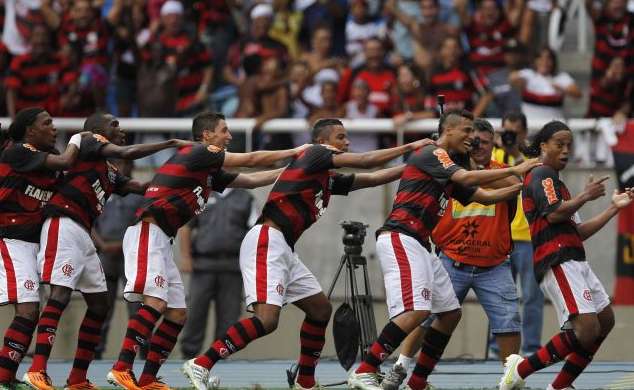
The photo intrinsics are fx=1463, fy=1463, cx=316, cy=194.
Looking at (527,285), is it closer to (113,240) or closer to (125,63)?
(113,240)

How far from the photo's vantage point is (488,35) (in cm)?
1794

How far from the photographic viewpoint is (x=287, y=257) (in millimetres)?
11914

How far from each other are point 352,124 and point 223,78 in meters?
2.78

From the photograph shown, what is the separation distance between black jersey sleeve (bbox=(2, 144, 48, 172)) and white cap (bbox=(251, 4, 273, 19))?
722 centimetres

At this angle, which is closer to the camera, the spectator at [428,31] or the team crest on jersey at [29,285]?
the team crest on jersey at [29,285]

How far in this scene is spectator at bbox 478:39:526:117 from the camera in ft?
57.3

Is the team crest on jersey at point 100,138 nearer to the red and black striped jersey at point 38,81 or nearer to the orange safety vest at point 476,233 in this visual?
the orange safety vest at point 476,233

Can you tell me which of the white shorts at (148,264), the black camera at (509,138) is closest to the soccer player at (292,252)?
the white shorts at (148,264)

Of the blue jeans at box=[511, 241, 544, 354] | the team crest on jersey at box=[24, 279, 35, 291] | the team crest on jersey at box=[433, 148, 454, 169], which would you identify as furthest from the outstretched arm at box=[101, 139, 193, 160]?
the blue jeans at box=[511, 241, 544, 354]

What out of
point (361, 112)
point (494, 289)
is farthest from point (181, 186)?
point (361, 112)

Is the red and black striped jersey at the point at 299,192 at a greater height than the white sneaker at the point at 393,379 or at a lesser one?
greater

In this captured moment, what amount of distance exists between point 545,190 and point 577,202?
0.34 m

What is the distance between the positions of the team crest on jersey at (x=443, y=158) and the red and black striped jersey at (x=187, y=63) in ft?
24.4

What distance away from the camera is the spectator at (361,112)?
17.3 meters
